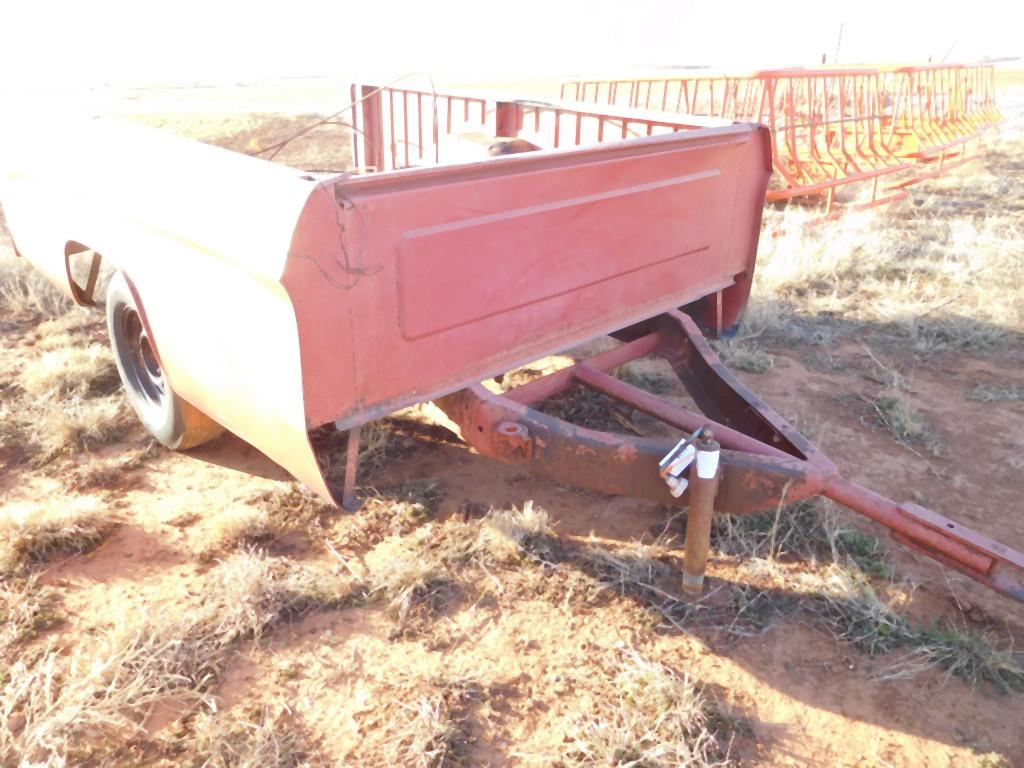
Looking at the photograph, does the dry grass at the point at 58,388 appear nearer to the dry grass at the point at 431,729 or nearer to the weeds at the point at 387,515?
the weeds at the point at 387,515

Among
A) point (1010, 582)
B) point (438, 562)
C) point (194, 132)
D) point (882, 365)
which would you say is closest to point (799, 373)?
point (882, 365)

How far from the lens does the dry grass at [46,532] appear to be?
109 inches

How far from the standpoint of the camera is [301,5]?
404ft

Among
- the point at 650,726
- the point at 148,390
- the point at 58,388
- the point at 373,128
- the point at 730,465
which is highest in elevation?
the point at 373,128

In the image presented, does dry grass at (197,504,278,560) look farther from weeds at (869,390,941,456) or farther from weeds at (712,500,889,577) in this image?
weeds at (869,390,941,456)

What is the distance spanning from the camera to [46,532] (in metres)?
2.86

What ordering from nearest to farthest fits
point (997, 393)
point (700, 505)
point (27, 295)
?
1. point (700, 505)
2. point (997, 393)
3. point (27, 295)

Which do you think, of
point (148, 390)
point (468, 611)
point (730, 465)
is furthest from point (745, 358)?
point (148, 390)

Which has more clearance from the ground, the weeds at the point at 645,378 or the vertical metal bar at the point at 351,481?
the vertical metal bar at the point at 351,481

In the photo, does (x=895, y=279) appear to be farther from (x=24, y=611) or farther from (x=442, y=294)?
(x=24, y=611)

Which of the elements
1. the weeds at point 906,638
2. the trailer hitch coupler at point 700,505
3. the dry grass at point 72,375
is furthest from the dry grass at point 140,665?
the dry grass at point 72,375

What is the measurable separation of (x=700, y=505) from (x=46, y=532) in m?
2.44

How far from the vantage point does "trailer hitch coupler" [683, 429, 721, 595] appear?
7.72 feet

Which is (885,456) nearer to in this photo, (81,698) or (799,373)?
(799,373)
